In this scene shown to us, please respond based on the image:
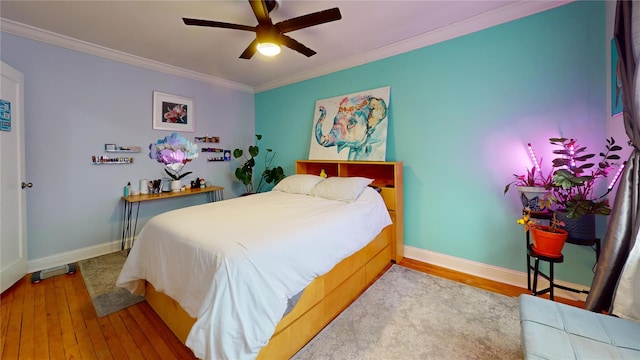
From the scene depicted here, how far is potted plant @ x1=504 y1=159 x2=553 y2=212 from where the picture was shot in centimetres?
183

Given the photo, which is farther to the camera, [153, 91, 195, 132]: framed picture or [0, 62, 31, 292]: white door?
[153, 91, 195, 132]: framed picture

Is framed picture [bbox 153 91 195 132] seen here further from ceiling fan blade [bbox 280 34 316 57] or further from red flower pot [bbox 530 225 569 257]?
red flower pot [bbox 530 225 569 257]

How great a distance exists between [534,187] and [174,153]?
4.22 m

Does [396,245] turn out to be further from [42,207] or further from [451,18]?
[42,207]

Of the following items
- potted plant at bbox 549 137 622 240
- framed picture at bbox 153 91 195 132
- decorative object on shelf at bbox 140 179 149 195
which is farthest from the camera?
framed picture at bbox 153 91 195 132

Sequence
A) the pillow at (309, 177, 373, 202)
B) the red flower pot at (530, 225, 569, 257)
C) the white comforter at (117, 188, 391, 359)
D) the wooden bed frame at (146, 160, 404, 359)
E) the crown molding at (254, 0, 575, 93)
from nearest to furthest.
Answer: the white comforter at (117, 188, 391, 359) < the wooden bed frame at (146, 160, 404, 359) < the red flower pot at (530, 225, 569, 257) < the crown molding at (254, 0, 575, 93) < the pillow at (309, 177, 373, 202)

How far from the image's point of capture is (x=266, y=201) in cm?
246

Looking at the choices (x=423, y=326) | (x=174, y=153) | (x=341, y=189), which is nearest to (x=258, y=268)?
(x=423, y=326)

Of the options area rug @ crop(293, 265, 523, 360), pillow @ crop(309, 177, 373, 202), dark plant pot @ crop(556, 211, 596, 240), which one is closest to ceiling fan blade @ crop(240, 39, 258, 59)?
pillow @ crop(309, 177, 373, 202)

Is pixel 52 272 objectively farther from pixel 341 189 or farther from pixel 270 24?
pixel 270 24

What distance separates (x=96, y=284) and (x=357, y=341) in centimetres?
248

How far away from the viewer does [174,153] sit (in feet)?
11.5

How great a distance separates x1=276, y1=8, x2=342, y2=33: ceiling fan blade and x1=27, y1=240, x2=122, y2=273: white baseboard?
10.9 ft

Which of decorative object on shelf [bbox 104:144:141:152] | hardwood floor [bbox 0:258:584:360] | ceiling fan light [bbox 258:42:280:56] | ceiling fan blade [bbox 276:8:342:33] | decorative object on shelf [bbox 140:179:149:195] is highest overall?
ceiling fan blade [bbox 276:8:342:33]
